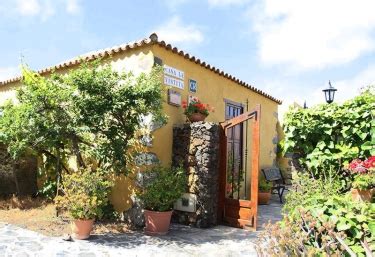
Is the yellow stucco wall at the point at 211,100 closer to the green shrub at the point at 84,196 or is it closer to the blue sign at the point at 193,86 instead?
the blue sign at the point at 193,86

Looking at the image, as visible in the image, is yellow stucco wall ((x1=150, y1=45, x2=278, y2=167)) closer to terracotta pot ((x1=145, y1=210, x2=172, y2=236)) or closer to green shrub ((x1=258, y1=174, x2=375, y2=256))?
terracotta pot ((x1=145, y1=210, x2=172, y2=236))

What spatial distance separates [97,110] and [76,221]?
1.92m

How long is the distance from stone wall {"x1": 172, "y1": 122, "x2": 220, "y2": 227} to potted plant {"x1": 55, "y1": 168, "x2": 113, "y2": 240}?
1.86 metres

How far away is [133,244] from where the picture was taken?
5.24 meters

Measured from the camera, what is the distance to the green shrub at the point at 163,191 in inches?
233

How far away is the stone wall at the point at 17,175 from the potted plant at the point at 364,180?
763 centimetres

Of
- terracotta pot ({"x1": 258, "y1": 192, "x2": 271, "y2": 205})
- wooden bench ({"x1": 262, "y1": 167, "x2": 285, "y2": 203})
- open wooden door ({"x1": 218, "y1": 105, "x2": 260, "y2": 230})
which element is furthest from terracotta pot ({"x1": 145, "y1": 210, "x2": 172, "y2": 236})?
wooden bench ({"x1": 262, "y1": 167, "x2": 285, "y2": 203})

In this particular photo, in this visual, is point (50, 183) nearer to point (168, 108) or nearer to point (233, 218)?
point (168, 108)

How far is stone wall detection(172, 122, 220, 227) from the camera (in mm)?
6500

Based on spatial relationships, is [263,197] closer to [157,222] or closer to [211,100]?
→ [211,100]

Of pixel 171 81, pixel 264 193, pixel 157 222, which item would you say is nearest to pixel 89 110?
pixel 171 81

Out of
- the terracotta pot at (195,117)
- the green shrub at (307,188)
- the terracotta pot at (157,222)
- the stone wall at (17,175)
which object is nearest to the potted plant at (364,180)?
the green shrub at (307,188)

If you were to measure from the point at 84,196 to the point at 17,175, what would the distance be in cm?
405

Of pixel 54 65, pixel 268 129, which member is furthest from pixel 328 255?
pixel 268 129
